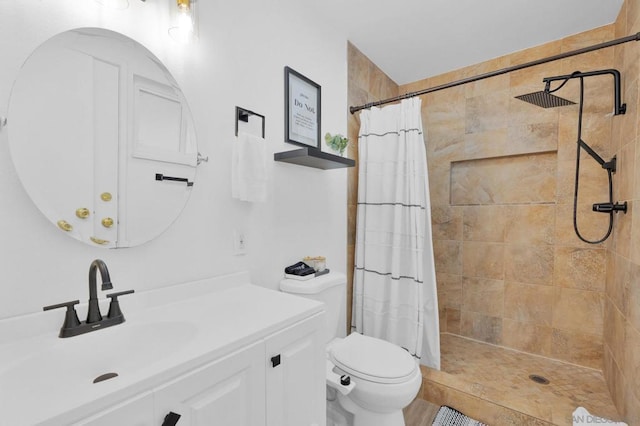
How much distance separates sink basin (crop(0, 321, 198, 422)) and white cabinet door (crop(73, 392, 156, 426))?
0.14 ft

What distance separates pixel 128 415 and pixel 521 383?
2348 mm

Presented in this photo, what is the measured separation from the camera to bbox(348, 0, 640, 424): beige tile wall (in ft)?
5.97

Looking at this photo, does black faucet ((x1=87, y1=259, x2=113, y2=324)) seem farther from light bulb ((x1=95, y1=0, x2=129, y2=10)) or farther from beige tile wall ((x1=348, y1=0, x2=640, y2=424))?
beige tile wall ((x1=348, y1=0, x2=640, y2=424))

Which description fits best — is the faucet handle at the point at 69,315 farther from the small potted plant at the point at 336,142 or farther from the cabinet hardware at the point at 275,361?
the small potted plant at the point at 336,142

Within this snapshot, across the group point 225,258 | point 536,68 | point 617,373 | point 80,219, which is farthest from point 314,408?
point 536,68

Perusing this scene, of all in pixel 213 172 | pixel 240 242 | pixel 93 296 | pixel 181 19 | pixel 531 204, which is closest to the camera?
pixel 93 296

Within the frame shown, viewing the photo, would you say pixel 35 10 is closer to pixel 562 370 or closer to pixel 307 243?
pixel 307 243

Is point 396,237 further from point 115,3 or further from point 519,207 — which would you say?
point 115,3

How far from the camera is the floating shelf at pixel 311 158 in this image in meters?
1.50

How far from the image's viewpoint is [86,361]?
2.63 feet

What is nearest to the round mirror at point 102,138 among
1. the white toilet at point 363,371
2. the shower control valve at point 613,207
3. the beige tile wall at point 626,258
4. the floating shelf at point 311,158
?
the floating shelf at point 311,158

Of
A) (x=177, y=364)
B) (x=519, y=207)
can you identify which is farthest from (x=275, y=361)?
(x=519, y=207)

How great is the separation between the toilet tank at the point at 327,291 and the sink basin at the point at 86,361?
641 millimetres

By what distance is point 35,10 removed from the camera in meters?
0.85
